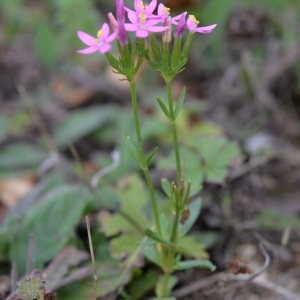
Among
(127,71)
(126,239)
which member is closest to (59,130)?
(126,239)

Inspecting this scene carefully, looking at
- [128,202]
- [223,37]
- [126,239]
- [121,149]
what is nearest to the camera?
[126,239]

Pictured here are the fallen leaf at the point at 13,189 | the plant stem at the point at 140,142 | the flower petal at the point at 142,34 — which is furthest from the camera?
the fallen leaf at the point at 13,189

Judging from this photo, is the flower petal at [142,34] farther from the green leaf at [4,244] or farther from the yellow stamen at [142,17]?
the green leaf at [4,244]

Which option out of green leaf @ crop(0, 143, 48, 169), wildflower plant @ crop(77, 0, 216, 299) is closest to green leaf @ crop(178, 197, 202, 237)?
wildflower plant @ crop(77, 0, 216, 299)

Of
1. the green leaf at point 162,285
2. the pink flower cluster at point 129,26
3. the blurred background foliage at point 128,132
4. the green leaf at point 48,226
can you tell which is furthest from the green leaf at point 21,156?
the pink flower cluster at point 129,26

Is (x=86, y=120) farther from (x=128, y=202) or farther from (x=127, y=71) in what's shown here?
(x=127, y=71)

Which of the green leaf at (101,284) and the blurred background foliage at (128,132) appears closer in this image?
the green leaf at (101,284)

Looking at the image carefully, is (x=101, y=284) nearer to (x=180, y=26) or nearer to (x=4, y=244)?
(x=4, y=244)

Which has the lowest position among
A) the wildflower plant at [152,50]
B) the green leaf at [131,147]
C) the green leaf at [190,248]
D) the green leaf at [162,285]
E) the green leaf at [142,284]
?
the green leaf at [142,284]
